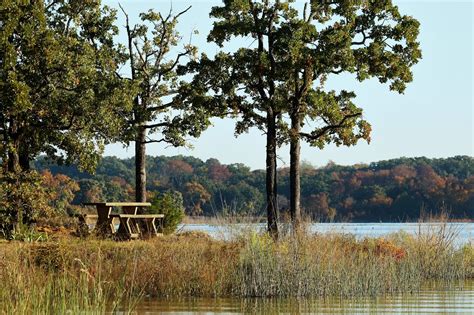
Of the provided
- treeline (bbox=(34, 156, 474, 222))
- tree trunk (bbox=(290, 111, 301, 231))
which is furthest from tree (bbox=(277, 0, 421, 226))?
treeline (bbox=(34, 156, 474, 222))

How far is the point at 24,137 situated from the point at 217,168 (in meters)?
28.3

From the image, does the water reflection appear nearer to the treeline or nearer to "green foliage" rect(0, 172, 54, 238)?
"green foliage" rect(0, 172, 54, 238)

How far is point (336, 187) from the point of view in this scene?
161ft

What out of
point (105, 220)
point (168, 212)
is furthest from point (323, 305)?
point (168, 212)

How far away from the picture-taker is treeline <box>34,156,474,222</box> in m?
47.1

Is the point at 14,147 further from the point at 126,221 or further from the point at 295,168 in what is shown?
the point at 295,168

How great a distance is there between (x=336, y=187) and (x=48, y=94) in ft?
83.6

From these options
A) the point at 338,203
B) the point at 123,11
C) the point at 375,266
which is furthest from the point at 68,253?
the point at 338,203

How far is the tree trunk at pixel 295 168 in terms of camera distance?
84.2 feet

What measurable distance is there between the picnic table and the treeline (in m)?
17.6

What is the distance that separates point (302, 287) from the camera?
1766 cm

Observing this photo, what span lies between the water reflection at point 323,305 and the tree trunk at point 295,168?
782cm

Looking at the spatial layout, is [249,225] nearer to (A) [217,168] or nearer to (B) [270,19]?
(B) [270,19]

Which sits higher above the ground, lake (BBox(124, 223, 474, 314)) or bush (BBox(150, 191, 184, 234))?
bush (BBox(150, 191, 184, 234))
